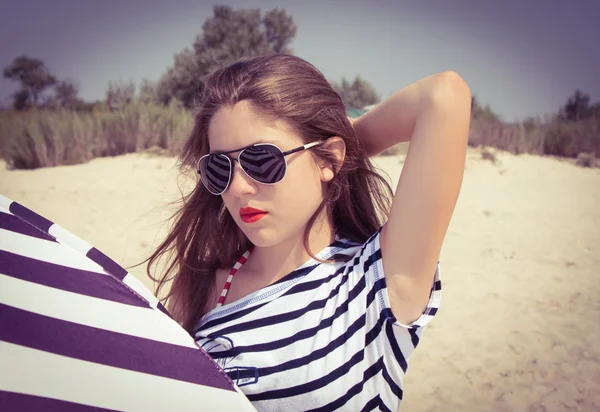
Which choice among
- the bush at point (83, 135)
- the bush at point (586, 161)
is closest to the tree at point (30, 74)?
the bush at point (83, 135)

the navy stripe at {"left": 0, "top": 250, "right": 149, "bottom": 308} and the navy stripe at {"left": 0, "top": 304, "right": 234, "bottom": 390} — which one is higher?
the navy stripe at {"left": 0, "top": 250, "right": 149, "bottom": 308}

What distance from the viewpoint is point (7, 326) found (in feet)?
3.04

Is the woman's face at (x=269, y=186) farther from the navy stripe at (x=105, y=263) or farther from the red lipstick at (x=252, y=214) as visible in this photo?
the navy stripe at (x=105, y=263)

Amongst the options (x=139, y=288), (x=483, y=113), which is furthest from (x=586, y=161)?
(x=139, y=288)

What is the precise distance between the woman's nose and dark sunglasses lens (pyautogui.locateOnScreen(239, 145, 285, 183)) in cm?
3

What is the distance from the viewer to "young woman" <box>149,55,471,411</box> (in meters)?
1.06

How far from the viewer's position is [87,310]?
0.96 meters

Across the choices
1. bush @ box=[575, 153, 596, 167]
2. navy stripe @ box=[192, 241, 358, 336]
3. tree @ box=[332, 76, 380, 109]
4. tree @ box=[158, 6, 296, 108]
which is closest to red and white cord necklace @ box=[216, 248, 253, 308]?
navy stripe @ box=[192, 241, 358, 336]

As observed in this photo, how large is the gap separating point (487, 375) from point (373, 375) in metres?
2.20

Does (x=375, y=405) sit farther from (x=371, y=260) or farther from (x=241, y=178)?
(x=241, y=178)

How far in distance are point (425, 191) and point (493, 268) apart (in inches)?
166

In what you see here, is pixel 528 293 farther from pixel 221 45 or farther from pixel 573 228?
pixel 221 45

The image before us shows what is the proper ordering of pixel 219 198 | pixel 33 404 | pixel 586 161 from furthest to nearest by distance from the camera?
pixel 586 161, pixel 219 198, pixel 33 404

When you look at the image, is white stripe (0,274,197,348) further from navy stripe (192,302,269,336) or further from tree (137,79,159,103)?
tree (137,79,159,103)
